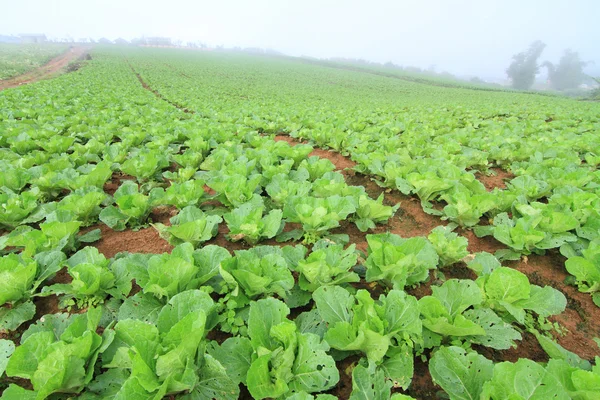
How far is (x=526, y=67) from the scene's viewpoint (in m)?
87.2

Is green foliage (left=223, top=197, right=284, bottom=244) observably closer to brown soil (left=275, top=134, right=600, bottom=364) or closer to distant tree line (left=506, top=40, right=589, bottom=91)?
brown soil (left=275, top=134, right=600, bottom=364)

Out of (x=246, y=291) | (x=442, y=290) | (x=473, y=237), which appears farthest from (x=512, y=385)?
(x=473, y=237)

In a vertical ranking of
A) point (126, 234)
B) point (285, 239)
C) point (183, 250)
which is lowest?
point (126, 234)

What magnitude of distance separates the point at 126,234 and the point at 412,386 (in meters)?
3.15

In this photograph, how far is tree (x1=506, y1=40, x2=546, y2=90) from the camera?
3410 inches

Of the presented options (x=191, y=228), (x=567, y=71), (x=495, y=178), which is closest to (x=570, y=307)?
(x=191, y=228)

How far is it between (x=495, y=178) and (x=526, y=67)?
109 metres

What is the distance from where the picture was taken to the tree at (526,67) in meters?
86.6

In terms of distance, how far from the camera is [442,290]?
2.25m

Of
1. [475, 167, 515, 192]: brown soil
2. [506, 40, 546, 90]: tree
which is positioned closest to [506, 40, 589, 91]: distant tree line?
[506, 40, 546, 90]: tree

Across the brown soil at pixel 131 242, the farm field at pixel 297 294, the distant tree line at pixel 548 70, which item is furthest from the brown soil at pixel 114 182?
the distant tree line at pixel 548 70

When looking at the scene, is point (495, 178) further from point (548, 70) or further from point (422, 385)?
point (548, 70)

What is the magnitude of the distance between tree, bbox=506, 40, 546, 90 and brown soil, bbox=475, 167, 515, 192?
340ft

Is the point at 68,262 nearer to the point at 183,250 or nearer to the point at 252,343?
the point at 183,250
